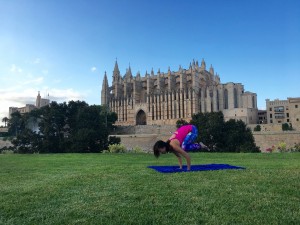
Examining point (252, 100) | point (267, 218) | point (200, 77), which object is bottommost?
point (267, 218)

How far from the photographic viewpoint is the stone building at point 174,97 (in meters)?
65.1

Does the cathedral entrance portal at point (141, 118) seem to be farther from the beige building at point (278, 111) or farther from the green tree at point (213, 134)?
the green tree at point (213, 134)

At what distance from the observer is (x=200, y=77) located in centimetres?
7319

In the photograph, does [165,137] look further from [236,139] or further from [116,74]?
[116,74]

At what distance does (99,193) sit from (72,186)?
0.95 m

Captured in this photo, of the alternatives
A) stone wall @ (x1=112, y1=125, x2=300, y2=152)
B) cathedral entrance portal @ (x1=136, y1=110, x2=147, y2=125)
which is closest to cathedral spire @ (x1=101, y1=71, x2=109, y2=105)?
cathedral entrance portal @ (x1=136, y1=110, x2=147, y2=125)

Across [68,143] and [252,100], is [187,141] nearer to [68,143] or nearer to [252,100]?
[68,143]

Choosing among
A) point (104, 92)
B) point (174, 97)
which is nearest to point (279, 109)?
point (174, 97)

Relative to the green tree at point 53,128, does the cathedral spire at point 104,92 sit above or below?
above

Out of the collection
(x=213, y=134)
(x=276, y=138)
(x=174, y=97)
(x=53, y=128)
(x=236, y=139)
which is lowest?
(x=236, y=139)

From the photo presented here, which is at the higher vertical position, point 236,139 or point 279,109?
Result: point 279,109

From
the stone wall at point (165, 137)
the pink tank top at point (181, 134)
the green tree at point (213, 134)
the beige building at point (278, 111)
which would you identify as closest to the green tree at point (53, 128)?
the green tree at point (213, 134)

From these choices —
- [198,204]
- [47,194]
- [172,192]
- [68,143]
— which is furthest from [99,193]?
[68,143]

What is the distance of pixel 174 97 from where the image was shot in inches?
2756
